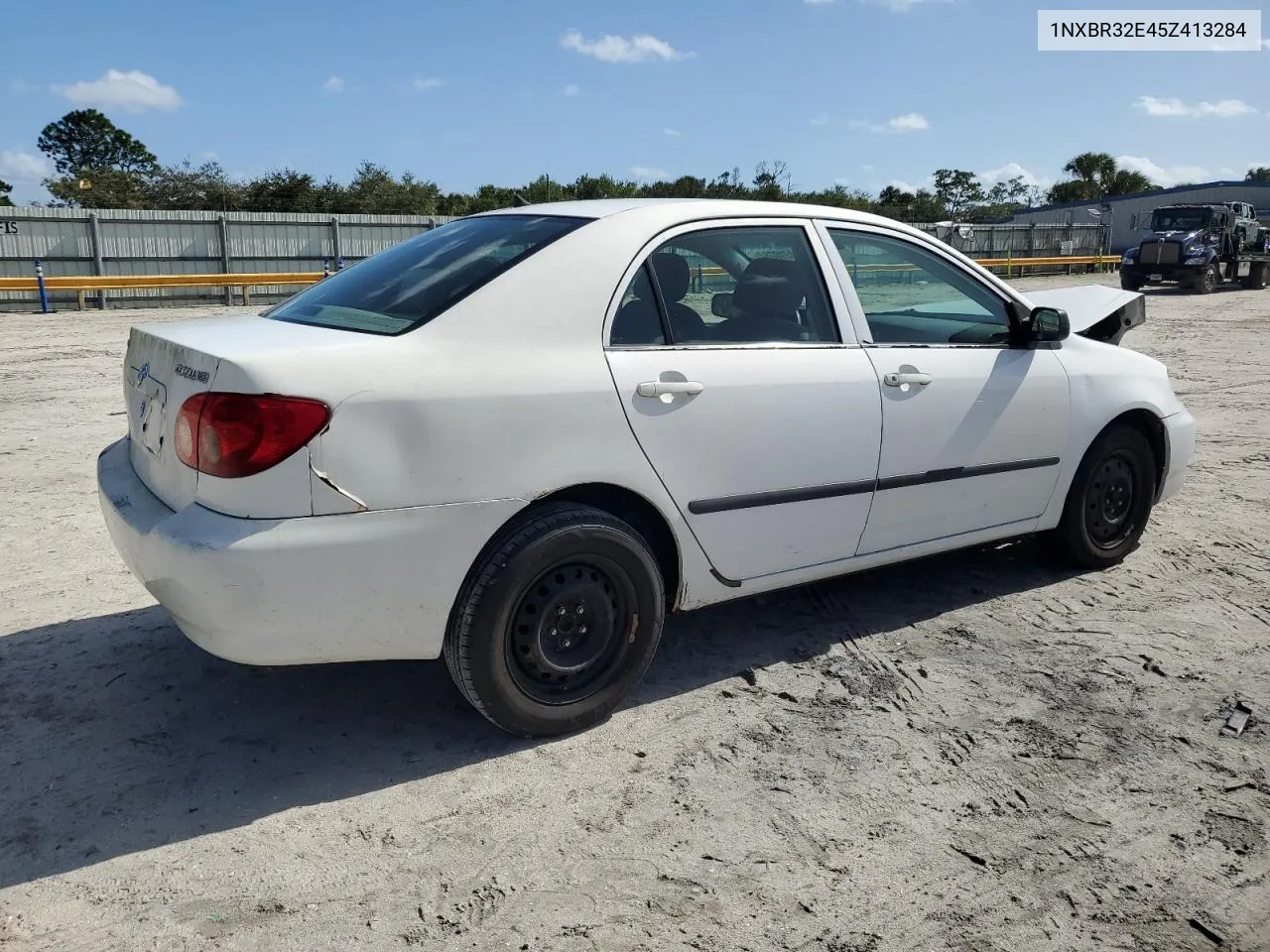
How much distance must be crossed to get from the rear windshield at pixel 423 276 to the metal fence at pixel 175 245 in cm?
1880

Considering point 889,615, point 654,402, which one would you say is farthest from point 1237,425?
point 654,402

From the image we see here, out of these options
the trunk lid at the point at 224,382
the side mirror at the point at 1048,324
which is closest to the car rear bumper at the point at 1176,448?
the side mirror at the point at 1048,324

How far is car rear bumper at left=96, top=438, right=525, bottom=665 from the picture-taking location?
2812 millimetres

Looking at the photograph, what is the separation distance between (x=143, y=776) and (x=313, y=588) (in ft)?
2.84

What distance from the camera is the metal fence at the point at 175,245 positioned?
22766 millimetres

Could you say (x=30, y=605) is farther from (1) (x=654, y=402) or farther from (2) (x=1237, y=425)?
(2) (x=1237, y=425)

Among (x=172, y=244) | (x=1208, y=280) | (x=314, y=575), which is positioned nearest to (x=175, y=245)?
(x=172, y=244)

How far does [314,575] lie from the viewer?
286 cm

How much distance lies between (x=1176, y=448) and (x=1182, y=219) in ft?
83.6

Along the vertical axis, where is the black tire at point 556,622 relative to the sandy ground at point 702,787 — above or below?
above

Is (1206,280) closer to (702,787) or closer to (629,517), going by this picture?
(629,517)

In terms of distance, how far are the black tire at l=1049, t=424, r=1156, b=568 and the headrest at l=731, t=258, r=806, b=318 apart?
1.79m

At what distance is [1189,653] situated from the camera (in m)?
4.11

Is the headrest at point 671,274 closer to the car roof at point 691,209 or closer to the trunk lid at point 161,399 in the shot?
the car roof at point 691,209
